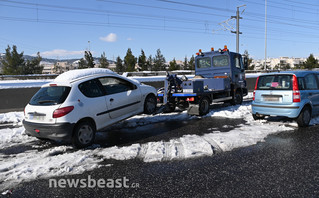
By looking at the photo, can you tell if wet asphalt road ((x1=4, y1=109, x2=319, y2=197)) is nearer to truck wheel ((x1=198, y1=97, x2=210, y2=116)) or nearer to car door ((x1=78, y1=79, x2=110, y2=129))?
car door ((x1=78, y1=79, x2=110, y2=129))

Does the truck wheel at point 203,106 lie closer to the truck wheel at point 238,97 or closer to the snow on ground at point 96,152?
the snow on ground at point 96,152

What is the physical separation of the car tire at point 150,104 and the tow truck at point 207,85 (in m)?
0.36

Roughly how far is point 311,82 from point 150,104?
4.82 metres

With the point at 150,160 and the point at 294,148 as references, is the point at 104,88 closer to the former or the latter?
the point at 150,160

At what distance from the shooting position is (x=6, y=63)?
1865 inches

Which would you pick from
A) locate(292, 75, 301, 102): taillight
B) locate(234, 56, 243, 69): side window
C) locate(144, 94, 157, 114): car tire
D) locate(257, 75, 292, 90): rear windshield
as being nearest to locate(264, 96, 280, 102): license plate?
locate(257, 75, 292, 90): rear windshield

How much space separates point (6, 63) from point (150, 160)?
54.2 m

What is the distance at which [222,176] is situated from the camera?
138 inches

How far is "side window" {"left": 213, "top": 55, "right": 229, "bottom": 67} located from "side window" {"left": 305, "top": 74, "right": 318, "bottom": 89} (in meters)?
3.84

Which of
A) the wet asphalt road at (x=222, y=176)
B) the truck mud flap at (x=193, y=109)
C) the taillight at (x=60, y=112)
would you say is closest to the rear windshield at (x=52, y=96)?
the taillight at (x=60, y=112)

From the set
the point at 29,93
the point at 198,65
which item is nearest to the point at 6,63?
the point at 29,93

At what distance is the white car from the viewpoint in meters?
4.70

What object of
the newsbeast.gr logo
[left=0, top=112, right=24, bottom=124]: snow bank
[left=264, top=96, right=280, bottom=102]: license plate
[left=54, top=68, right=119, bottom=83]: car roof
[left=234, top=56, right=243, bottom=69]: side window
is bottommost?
the newsbeast.gr logo

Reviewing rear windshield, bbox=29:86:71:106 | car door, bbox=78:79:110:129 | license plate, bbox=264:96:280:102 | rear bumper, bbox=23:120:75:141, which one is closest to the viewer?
rear bumper, bbox=23:120:75:141
